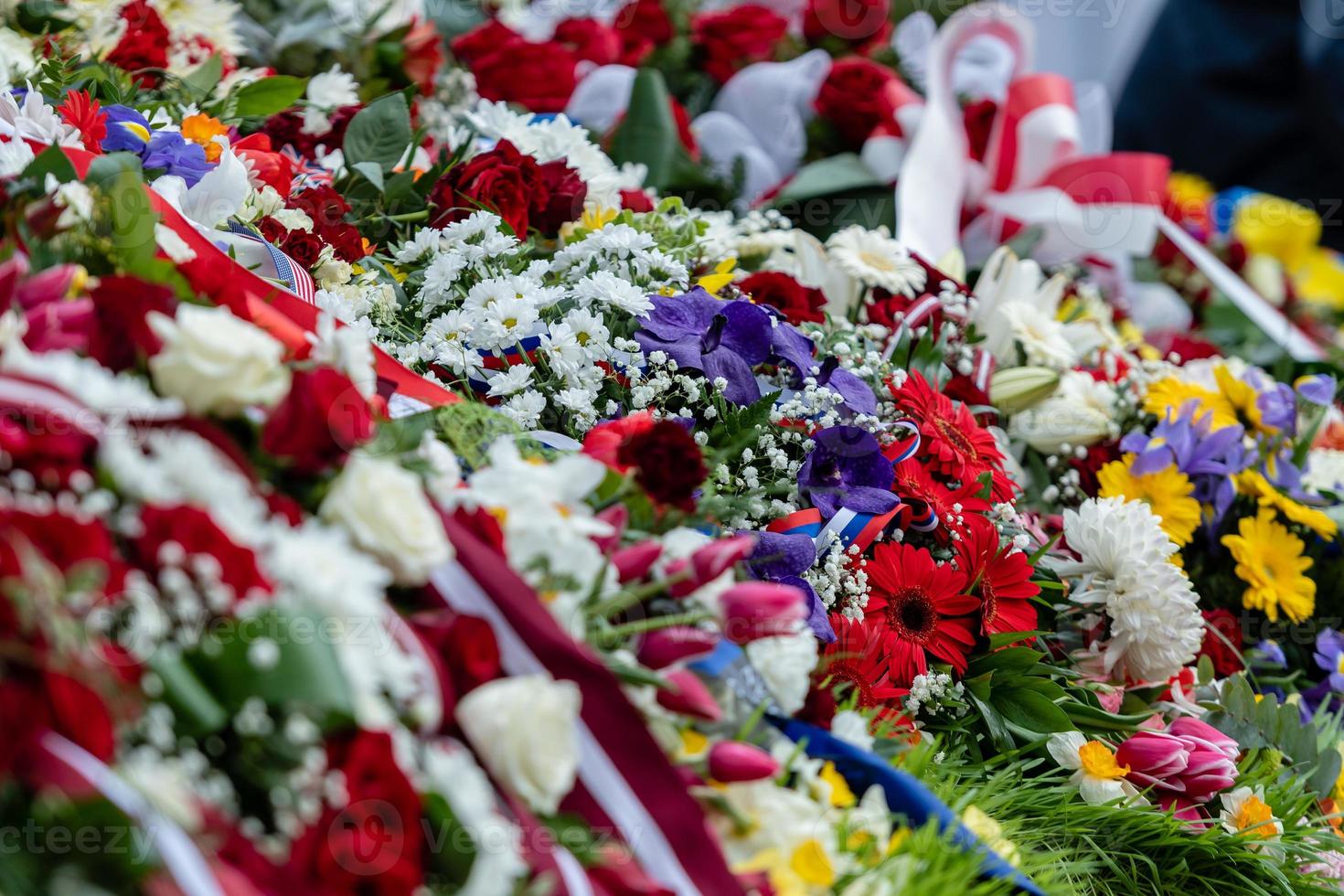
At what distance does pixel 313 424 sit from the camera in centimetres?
49

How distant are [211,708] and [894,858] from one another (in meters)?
0.32

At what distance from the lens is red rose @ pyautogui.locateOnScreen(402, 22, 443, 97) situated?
1.27 metres

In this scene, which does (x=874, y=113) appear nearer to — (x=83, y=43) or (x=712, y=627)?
(x=83, y=43)

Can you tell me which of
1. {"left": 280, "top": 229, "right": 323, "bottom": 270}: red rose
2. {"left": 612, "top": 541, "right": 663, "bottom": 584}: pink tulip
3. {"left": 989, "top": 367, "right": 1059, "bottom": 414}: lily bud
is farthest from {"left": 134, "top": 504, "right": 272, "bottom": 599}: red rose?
{"left": 989, "top": 367, "right": 1059, "bottom": 414}: lily bud

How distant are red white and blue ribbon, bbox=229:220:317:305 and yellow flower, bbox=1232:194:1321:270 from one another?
6.51 ft

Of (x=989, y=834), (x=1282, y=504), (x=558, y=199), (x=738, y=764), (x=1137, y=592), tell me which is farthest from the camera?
(x=1282, y=504)

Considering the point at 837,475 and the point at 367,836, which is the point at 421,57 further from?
the point at 367,836

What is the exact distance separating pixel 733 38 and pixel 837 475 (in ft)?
3.12

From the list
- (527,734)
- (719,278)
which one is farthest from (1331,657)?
(527,734)

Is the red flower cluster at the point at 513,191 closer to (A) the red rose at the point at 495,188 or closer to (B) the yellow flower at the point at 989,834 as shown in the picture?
(A) the red rose at the point at 495,188

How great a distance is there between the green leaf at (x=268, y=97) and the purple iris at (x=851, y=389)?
550mm

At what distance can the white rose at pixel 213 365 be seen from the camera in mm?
471

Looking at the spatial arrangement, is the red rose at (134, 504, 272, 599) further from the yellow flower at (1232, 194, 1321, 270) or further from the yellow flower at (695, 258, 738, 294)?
the yellow flower at (1232, 194, 1321, 270)

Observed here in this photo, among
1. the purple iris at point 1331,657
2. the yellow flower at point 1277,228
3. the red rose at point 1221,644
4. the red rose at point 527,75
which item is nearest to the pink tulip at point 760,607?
the red rose at point 1221,644
